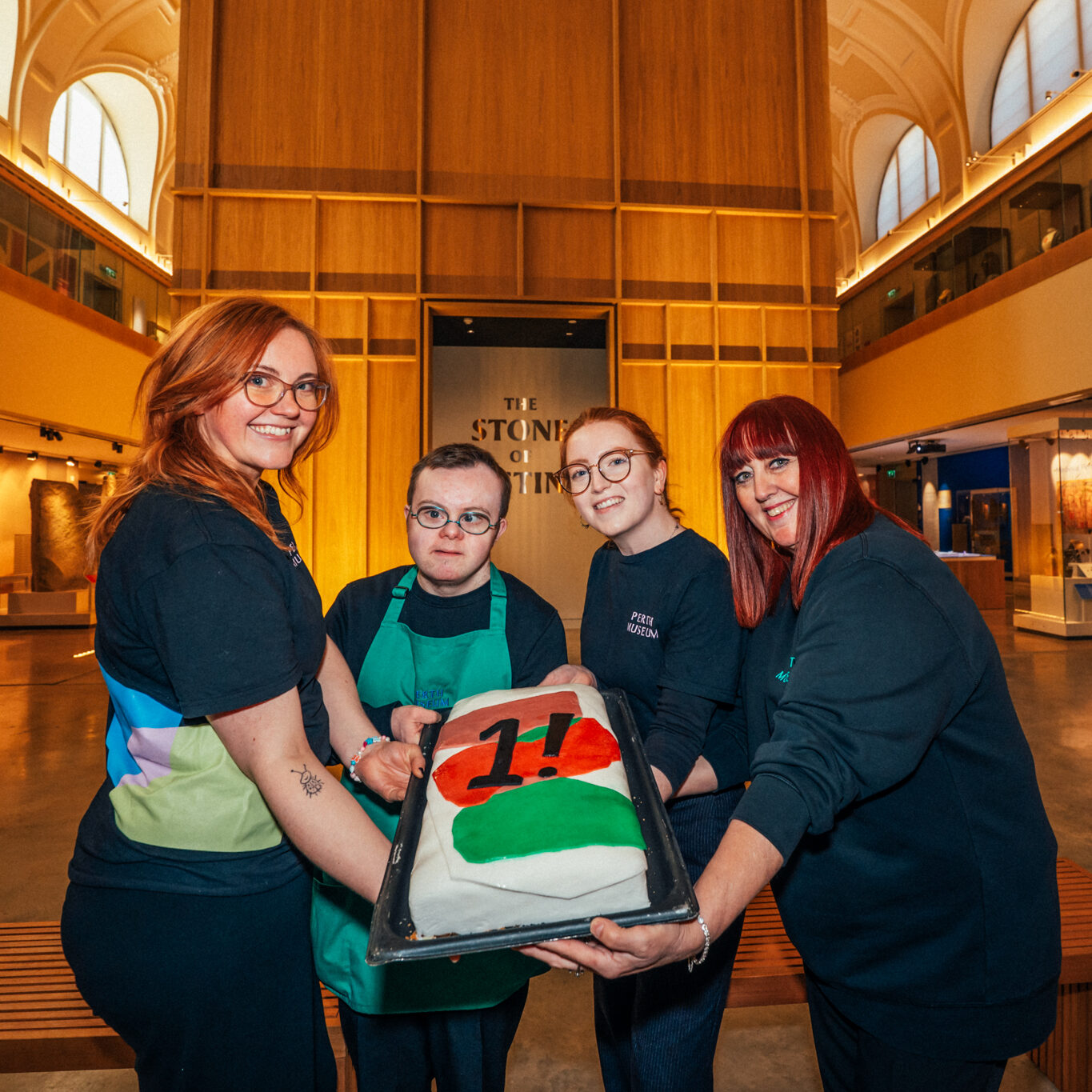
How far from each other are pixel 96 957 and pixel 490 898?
0.66 metres

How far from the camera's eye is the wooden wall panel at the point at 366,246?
689cm

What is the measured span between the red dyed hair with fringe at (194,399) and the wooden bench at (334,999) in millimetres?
1331

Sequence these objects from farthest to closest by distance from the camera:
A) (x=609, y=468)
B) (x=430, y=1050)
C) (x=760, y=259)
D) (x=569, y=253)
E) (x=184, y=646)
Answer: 1. (x=760, y=259)
2. (x=569, y=253)
3. (x=609, y=468)
4. (x=430, y=1050)
5. (x=184, y=646)

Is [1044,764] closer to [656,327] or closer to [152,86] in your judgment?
[656,327]

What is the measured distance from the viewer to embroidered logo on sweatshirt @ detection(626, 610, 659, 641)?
1518 mm

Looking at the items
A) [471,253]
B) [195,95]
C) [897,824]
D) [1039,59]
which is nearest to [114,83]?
[195,95]

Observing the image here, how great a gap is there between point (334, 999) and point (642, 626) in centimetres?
124

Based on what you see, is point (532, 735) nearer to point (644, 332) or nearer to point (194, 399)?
point (194, 399)

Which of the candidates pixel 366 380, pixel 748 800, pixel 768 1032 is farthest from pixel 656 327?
pixel 748 800

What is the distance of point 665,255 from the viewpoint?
7215 mm

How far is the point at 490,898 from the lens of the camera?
28.5 inches

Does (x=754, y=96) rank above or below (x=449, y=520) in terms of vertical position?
above

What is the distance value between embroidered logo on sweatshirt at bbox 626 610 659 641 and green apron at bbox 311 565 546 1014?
0.30m

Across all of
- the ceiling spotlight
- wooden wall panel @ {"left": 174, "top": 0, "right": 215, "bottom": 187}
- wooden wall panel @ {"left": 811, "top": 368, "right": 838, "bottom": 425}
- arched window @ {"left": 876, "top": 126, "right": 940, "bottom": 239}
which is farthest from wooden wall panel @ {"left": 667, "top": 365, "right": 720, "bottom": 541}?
arched window @ {"left": 876, "top": 126, "right": 940, "bottom": 239}
